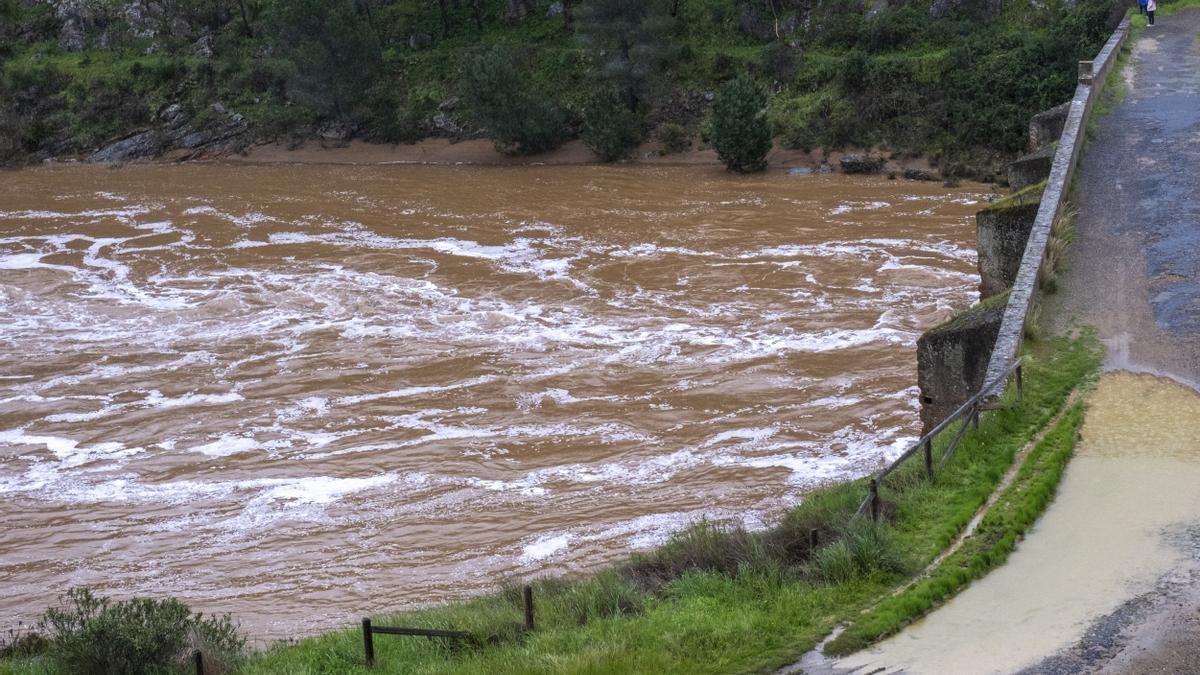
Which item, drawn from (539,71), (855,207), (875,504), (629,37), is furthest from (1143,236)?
(539,71)

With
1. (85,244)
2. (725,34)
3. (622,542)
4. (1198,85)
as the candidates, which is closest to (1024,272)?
(622,542)

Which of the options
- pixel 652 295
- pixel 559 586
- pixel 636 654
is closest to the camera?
pixel 636 654

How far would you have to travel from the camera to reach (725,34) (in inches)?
1893

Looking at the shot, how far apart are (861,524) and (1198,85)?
18445 mm

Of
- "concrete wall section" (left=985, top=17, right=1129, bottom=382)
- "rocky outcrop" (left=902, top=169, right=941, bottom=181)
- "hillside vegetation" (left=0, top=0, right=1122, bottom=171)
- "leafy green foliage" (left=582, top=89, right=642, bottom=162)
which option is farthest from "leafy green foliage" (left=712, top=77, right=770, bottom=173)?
"concrete wall section" (left=985, top=17, right=1129, bottom=382)

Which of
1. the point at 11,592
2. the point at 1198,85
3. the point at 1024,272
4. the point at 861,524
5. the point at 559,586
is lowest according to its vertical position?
the point at 11,592

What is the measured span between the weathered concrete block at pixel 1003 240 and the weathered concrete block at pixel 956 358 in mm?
2817

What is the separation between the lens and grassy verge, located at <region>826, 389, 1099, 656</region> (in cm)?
856

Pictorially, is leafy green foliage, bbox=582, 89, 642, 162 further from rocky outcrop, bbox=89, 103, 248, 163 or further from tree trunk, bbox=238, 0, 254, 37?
tree trunk, bbox=238, 0, 254, 37

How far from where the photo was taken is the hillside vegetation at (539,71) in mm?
40125

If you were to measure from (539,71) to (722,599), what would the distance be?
139 feet

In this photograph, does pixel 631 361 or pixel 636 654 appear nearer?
pixel 636 654

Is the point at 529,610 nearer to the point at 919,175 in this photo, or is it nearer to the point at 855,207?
the point at 855,207

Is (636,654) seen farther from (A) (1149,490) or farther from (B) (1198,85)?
(B) (1198,85)
